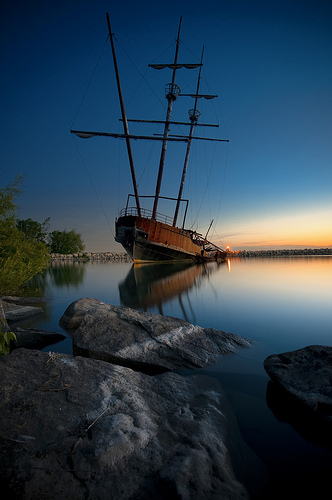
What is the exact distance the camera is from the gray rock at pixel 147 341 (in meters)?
3.92

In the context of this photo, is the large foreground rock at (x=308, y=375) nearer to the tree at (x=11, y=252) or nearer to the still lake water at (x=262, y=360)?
the still lake water at (x=262, y=360)

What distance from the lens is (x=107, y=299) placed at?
1120 cm

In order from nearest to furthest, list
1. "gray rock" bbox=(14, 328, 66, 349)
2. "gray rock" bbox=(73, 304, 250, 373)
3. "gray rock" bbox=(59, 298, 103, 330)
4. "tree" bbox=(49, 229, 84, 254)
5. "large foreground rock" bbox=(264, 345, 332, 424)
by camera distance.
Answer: "large foreground rock" bbox=(264, 345, 332, 424), "gray rock" bbox=(73, 304, 250, 373), "gray rock" bbox=(14, 328, 66, 349), "gray rock" bbox=(59, 298, 103, 330), "tree" bbox=(49, 229, 84, 254)

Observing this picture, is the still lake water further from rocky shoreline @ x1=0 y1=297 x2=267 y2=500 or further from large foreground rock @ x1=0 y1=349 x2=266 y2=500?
large foreground rock @ x1=0 y1=349 x2=266 y2=500

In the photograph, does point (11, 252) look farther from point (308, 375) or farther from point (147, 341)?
point (308, 375)

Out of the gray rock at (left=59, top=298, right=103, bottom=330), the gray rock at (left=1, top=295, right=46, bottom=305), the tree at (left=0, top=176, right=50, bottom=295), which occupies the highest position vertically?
the tree at (left=0, top=176, right=50, bottom=295)

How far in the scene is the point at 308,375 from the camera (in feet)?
10.3

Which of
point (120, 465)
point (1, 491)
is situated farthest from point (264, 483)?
point (1, 491)

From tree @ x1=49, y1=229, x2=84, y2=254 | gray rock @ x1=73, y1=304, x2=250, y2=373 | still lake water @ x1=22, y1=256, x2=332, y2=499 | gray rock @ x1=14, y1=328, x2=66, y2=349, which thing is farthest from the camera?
tree @ x1=49, y1=229, x2=84, y2=254

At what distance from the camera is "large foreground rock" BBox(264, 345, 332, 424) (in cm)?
267

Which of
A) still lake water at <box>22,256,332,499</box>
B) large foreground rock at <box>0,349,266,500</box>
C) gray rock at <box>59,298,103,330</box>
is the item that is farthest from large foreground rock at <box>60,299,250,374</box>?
gray rock at <box>59,298,103,330</box>

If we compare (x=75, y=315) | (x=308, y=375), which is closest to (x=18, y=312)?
(x=75, y=315)

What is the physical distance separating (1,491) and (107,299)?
10.1 metres

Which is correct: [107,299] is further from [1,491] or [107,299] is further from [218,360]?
[1,491]
